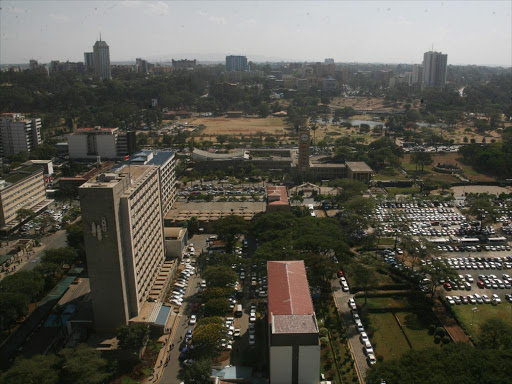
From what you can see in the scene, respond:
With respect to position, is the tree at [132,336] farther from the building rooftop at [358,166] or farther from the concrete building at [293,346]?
the building rooftop at [358,166]

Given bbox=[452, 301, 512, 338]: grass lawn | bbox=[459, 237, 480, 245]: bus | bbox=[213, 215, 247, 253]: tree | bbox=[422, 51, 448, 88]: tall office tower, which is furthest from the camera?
bbox=[422, 51, 448, 88]: tall office tower

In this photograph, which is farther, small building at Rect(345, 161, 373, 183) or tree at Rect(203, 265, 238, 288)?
small building at Rect(345, 161, 373, 183)

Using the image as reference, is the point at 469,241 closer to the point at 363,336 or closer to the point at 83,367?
the point at 363,336

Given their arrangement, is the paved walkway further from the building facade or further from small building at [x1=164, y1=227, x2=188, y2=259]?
the building facade

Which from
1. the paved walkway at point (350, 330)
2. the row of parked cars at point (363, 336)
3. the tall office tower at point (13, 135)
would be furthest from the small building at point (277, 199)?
the tall office tower at point (13, 135)

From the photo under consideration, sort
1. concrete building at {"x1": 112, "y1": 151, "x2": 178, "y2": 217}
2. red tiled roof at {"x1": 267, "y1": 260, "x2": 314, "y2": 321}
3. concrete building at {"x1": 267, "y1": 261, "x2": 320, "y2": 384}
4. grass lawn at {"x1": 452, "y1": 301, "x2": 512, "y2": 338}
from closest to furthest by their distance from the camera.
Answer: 1. concrete building at {"x1": 267, "y1": 261, "x2": 320, "y2": 384}
2. red tiled roof at {"x1": 267, "y1": 260, "x2": 314, "y2": 321}
3. grass lawn at {"x1": 452, "y1": 301, "x2": 512, "y2": 338}
4. concrete building at {"x1": 112, "y1": 151, "x2": 178, "y2": 217}

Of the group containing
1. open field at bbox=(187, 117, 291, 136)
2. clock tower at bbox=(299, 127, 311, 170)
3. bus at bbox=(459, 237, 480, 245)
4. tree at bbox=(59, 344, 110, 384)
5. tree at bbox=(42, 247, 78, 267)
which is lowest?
bus at bbox=(459, 237, 480, 245)

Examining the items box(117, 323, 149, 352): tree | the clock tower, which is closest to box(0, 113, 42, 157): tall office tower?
the clock tower
